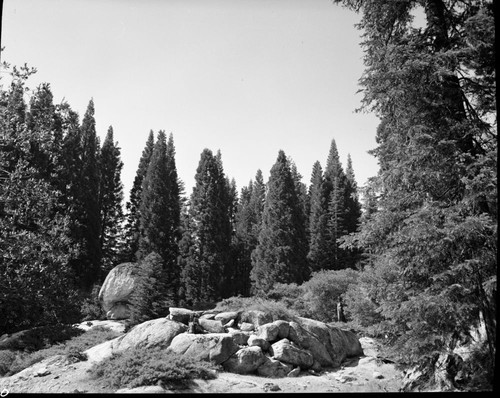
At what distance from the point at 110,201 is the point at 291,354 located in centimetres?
2999

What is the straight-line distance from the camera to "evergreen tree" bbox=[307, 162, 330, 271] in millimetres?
39156

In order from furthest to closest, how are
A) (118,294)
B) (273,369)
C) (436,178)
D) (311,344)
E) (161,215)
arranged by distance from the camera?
(161,215), (118,294), (311,344), (273,369), (436,178)

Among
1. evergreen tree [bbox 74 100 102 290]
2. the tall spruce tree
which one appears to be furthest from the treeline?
the tall spruce tree

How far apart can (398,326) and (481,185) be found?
309 cm

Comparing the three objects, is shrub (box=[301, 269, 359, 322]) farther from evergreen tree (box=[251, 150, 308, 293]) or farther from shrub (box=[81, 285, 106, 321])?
shrub (box=[81, 285, 106, 321])

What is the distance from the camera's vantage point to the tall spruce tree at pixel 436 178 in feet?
20.3

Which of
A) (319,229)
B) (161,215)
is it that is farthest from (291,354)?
(319,229)

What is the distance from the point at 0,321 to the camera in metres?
19.3

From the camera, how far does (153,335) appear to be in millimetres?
14078

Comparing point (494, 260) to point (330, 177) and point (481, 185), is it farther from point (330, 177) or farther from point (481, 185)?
point (330, 177)

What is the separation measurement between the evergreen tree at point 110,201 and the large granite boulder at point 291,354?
26.3m

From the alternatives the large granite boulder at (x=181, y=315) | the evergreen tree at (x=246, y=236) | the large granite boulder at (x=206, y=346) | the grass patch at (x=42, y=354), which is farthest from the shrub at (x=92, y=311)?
the evergreen tree at (x=246, y=236)

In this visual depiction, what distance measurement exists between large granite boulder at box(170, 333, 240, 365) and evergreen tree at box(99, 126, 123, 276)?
82.7 ft

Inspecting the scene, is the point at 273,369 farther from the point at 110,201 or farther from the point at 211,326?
the point at 110,201
